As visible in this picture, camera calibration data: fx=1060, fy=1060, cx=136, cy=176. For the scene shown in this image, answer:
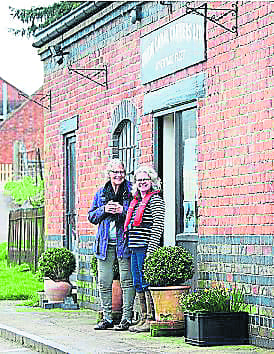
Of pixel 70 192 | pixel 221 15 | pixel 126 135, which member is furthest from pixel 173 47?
pixel 70 192

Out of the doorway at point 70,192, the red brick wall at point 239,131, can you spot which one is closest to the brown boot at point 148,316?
the red brick wall at point 239,131

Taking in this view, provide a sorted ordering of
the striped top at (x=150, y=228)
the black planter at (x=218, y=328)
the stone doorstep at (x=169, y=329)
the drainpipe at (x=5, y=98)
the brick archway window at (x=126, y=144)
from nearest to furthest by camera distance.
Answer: the black planter at (x=218, y=328) < the stone doorstep at (x=169, y=329) < the striped top at (x=150, y=228) < the brick archway window at (x=126, y=144) < the drainpipe at (x=5, y=98)

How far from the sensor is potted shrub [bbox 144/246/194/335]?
37.4ft

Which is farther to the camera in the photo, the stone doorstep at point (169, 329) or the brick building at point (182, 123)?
the stone doorstep at point (169, 329)

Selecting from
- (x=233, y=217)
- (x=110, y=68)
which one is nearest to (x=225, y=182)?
(x=233, y=217)

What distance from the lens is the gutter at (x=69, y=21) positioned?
50.3 feet

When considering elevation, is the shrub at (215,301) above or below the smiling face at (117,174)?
below

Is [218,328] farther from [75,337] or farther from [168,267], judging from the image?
[75,337]

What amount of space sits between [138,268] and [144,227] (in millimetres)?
490

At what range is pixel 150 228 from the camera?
12.1m

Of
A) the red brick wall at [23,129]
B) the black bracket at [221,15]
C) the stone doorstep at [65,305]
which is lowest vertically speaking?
the stone doorstep at [65,305]

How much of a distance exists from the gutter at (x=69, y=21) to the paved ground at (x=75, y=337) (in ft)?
14.4

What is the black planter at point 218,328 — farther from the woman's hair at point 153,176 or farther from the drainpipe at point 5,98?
the drainpipe at point 5,98

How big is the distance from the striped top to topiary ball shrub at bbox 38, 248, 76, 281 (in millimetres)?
3558
